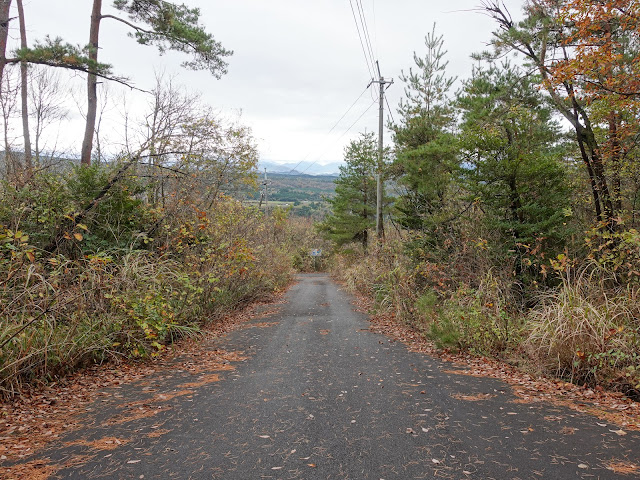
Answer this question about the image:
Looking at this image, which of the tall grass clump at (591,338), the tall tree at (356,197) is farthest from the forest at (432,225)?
the tall tree at (356,197)

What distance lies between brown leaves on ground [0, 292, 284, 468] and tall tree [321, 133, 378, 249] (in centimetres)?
2266

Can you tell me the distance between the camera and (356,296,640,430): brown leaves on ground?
4.50 meters

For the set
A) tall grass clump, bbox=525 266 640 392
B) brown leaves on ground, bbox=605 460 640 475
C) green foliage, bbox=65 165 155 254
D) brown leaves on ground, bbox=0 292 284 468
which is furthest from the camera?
green foliage, bbox=65 165 155 254

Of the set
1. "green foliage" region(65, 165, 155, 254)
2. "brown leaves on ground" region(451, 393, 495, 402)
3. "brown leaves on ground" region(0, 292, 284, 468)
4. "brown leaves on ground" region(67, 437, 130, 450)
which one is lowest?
"brown leaves on ground" region(0, 292, 284, 468)

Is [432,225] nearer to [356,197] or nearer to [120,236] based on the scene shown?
[120,236]

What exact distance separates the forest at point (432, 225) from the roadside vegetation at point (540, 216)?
5 cm

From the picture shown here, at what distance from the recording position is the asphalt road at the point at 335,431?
132 inches

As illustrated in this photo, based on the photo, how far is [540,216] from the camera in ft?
29.1

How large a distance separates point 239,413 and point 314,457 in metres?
1.38

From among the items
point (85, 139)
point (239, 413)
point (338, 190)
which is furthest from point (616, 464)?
point (338, 190)

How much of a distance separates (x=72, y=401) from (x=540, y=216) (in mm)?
8942

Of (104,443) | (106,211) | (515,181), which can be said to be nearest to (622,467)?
(104,443)

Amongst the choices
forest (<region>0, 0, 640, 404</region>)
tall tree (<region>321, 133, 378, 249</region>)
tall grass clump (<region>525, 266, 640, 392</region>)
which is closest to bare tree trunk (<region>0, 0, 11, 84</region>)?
forest (<region>0, 0, 640, 404</region>)

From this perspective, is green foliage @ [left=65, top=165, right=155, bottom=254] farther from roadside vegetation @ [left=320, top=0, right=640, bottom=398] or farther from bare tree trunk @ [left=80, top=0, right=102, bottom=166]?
roadside vegetation @ [left=320, top=0, right=640, bottom=398]
